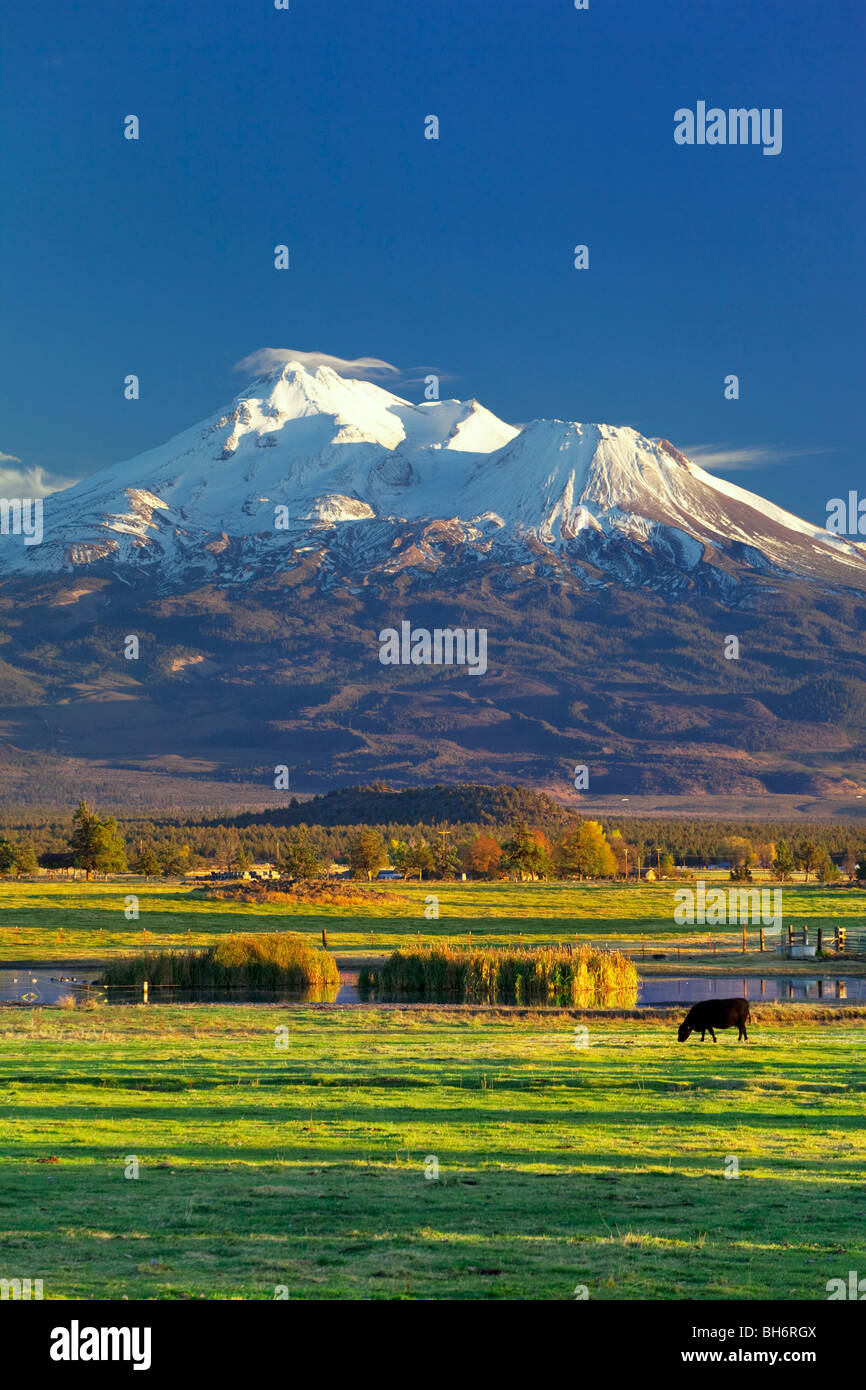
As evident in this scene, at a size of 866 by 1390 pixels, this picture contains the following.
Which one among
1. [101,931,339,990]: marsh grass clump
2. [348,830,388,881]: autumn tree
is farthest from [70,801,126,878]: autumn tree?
[101,931,339,990]: marsh grass clump

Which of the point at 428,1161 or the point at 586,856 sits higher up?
the point at 586,856

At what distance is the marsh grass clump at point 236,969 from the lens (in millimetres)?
36219

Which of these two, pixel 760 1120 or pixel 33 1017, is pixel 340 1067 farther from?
pixel 33 1017

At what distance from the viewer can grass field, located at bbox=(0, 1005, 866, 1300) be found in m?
9.86

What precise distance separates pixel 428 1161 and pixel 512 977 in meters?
21.5

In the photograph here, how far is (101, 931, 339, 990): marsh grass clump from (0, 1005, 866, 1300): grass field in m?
11.5

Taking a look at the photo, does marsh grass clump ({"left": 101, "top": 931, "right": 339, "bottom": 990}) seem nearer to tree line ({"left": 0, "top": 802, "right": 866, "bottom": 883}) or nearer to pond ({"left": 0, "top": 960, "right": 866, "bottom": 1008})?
pond ({"left": 0, "top": 960, "right": 866, "bottom": 1008})

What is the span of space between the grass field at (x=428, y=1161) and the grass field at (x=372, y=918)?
947 inches

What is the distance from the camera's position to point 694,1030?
25.2m

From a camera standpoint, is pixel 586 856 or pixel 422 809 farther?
pixel 422 809

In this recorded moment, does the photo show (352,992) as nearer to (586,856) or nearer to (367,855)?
(367,855)

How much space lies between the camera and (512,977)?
115 feet

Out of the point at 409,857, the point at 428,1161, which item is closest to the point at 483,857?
the point at 409,857
